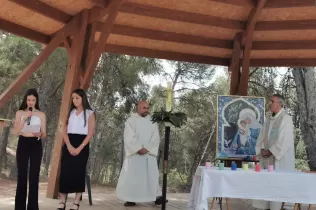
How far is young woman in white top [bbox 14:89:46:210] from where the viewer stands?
12.2ft

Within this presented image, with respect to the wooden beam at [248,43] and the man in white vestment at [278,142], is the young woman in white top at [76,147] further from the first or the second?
the wooden beam at [248,43]

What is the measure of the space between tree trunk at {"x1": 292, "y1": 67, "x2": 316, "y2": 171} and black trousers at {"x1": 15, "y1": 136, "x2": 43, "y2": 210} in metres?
6.45

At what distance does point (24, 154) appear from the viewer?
3.72m

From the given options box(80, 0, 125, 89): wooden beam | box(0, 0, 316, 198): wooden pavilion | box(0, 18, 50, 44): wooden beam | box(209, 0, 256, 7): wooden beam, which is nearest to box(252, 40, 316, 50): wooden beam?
box(0, 0, 316, 198): wooden pavilion

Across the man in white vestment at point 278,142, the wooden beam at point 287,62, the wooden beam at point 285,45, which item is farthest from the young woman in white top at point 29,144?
the wooden beam at point 287,62

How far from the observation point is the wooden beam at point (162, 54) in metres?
7.08

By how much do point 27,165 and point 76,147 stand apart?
0.50 m

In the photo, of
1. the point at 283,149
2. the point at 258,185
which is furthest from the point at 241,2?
the point at 258,185

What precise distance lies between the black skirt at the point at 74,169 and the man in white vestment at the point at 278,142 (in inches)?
96.1

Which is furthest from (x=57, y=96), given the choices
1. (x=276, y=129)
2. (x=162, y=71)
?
(x=276, y=129)

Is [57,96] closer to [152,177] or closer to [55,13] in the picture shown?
[55,13]

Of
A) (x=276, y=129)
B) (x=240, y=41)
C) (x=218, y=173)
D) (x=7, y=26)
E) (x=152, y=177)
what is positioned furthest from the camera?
(x=240, y=41)

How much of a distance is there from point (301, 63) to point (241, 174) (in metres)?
4.11

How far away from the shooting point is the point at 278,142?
498cm
